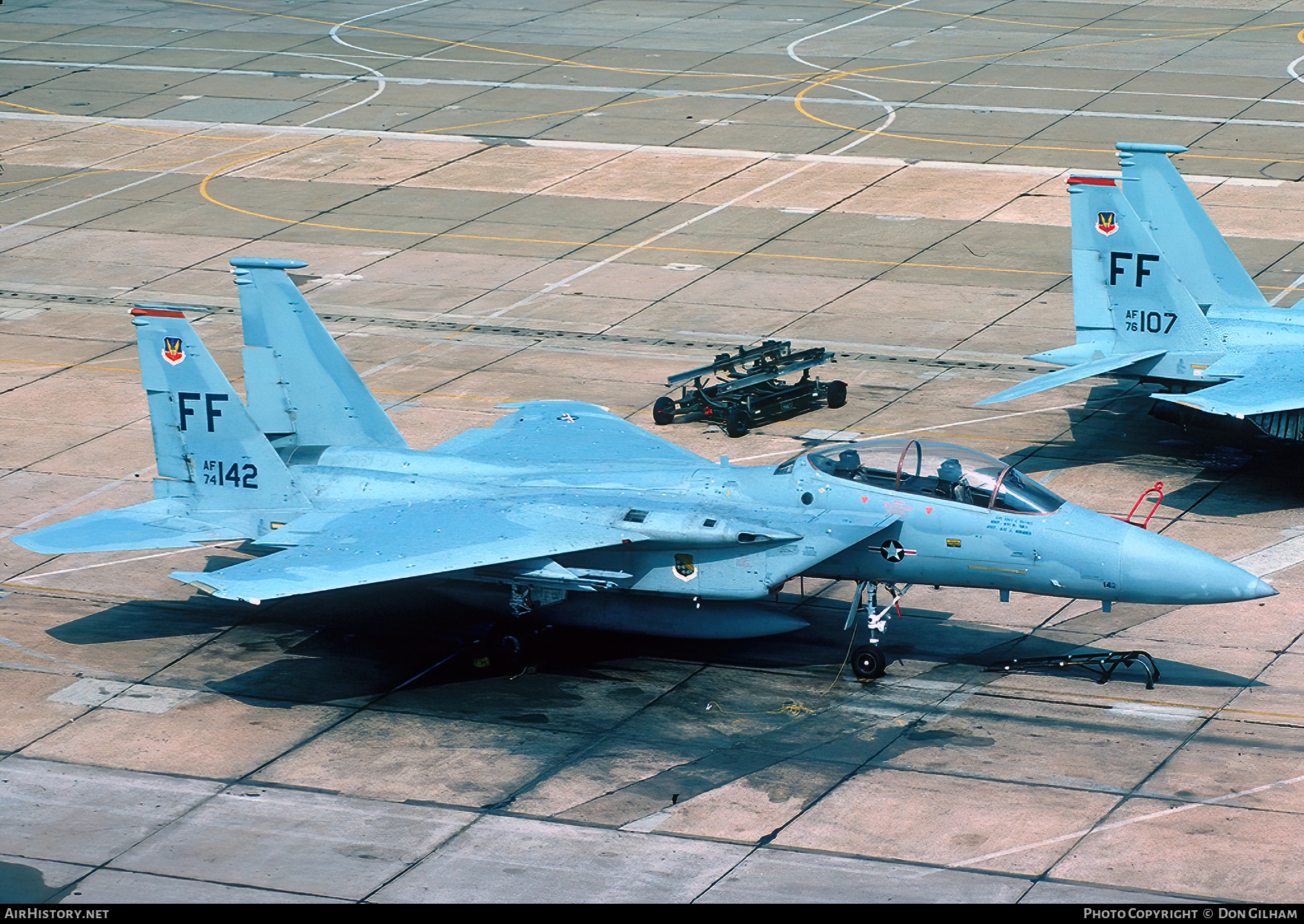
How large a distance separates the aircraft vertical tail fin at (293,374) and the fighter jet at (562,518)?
1.3 inches

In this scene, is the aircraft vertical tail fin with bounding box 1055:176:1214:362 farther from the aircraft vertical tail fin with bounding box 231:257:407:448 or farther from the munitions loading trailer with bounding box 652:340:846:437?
the aircraft vertical tail fin with bounding box 231:257:407:448

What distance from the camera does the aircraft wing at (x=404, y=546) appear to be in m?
23.0

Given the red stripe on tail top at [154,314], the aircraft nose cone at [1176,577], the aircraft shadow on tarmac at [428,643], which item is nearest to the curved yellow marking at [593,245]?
the aircraft shadow on tarmac at [428,643]

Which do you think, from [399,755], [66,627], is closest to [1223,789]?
[399,755]

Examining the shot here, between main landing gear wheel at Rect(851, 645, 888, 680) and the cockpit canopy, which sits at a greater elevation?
the cockpit canopy

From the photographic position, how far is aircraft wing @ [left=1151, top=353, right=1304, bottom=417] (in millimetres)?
29953

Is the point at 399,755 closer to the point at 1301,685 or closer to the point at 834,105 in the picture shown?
the point at 1301,685

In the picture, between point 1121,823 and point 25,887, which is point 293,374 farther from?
point 1121,823

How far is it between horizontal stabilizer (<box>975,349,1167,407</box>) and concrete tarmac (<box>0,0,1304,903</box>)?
5.67 feet

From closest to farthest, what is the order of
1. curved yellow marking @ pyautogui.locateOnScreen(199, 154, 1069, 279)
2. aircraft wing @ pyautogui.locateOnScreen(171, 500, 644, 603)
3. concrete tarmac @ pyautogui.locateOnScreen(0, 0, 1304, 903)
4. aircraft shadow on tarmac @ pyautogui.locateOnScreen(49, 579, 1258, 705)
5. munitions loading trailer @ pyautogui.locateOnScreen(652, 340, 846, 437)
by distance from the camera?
1. concrete tarmac @ pyautogui.locateOnScreen(0, 0, 1304, 903)
2. aircraft wing @ pyautogui.locateOnScreen(171, 500, 644, 603)
3. aircraft shadow on tarmac @ pyautogui.locateOnScreen(49, 579, 1258, 705)
4. munitions loading trailer @ pyautogui.locateOnScreen(652, 340, 846, 437)
5. curved yellow marking @ pyautogui.locateOnScreen(199, 154, 1069, 279)

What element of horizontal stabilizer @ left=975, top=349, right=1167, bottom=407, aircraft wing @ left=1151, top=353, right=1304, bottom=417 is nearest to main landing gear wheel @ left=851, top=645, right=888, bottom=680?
horizontal stabilizer @ left=975, top=349, right=1167, bottom=407

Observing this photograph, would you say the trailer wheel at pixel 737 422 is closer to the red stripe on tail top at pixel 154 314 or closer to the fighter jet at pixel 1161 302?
the fighter jet at pixel 1161 302

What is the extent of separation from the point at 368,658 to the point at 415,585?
1.59 meters

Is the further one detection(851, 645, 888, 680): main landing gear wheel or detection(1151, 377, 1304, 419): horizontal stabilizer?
detection(1151, 377, 1304, 419): horizontal stabilizer
